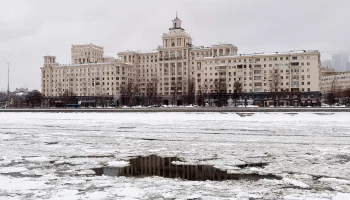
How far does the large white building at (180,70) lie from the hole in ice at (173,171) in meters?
110

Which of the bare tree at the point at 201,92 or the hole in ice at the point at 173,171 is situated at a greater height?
the bare tree at the point at 201,92

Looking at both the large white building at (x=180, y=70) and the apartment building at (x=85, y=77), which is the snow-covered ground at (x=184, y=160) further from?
the apartment building at (x=85, y=77)

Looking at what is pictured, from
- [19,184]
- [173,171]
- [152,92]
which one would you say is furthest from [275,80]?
[19,184]

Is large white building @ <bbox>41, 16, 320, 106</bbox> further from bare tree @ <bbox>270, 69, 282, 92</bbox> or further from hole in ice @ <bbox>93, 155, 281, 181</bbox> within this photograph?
hole in ice @ <bbox>93, 155, 281, 181</bbox>

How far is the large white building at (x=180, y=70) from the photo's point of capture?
12750 cm

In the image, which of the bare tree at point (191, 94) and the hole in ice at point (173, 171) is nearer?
the hole in ice at point (173, 171)

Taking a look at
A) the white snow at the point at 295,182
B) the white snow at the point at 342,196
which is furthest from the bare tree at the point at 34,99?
the white snow at the point at 342,196

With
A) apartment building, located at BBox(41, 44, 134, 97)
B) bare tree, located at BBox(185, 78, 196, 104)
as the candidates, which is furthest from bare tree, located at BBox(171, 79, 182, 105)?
apartment building, located at BBox(41, 44, 134, 97)

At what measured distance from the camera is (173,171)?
42.8 ft

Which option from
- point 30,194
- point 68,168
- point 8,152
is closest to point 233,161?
point 68,168

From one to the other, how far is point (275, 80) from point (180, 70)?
4831 centimetres

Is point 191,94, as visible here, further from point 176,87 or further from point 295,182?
point 295,182

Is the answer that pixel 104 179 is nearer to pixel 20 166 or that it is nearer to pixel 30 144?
pixel 20 166

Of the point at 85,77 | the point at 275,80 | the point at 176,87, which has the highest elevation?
the point at 85,77
